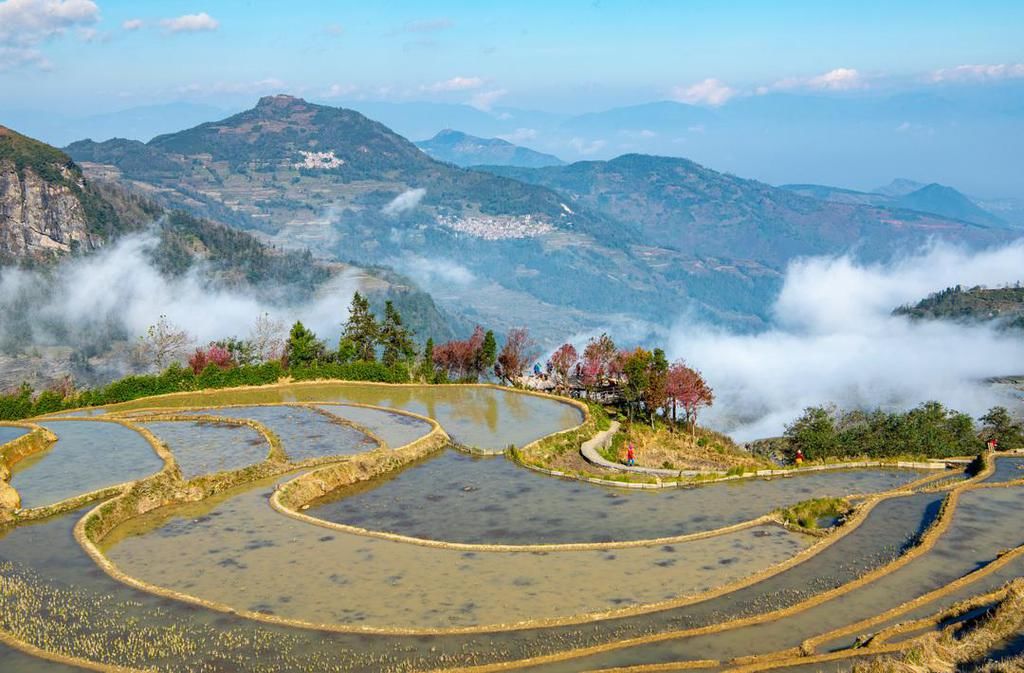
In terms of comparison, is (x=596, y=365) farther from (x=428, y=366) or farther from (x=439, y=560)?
(x=439, y=560)

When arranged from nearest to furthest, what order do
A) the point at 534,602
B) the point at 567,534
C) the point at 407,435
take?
the point at 534,602 < the point at 567,534 < the point at 407,435

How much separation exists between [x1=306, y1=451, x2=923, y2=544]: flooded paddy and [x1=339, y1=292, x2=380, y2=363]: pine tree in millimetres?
33426

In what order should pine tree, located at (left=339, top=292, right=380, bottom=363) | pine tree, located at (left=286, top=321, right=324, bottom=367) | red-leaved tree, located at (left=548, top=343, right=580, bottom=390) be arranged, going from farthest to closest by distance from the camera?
pine tree, located at (left=339, top=292, right=380, bottom=363)
pine tree, located at (left=286, top=321, right=324, bottom=367)
red-leaved tree, located at (left=548, top=343, right=580, bottom=390)

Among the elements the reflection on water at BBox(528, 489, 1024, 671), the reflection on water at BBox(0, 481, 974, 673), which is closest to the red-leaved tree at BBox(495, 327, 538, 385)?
the reflection on water at BBox(528, 489, 1024, 671)

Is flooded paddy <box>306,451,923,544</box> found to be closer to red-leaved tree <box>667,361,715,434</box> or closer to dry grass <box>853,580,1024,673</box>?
dry grass <box>853,580,1024,673</box>

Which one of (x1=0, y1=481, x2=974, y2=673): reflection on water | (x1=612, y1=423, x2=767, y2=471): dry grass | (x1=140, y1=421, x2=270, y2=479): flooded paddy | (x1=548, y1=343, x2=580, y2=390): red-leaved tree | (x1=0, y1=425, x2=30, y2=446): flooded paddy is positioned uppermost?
(x1=548, y1=343, x2=580, y2=390): red-leaved tree

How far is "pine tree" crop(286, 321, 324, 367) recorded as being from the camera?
7356cm

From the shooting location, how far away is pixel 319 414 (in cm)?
5516

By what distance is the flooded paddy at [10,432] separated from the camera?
1741 inches

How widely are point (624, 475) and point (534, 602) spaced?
17136 millimetres

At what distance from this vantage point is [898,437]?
5684 centimetres

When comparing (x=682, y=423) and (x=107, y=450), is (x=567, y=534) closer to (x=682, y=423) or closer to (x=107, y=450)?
(x=107, y=450)

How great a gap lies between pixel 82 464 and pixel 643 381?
1365 inches

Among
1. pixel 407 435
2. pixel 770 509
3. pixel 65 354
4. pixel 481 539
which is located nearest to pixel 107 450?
pixel 407 435
